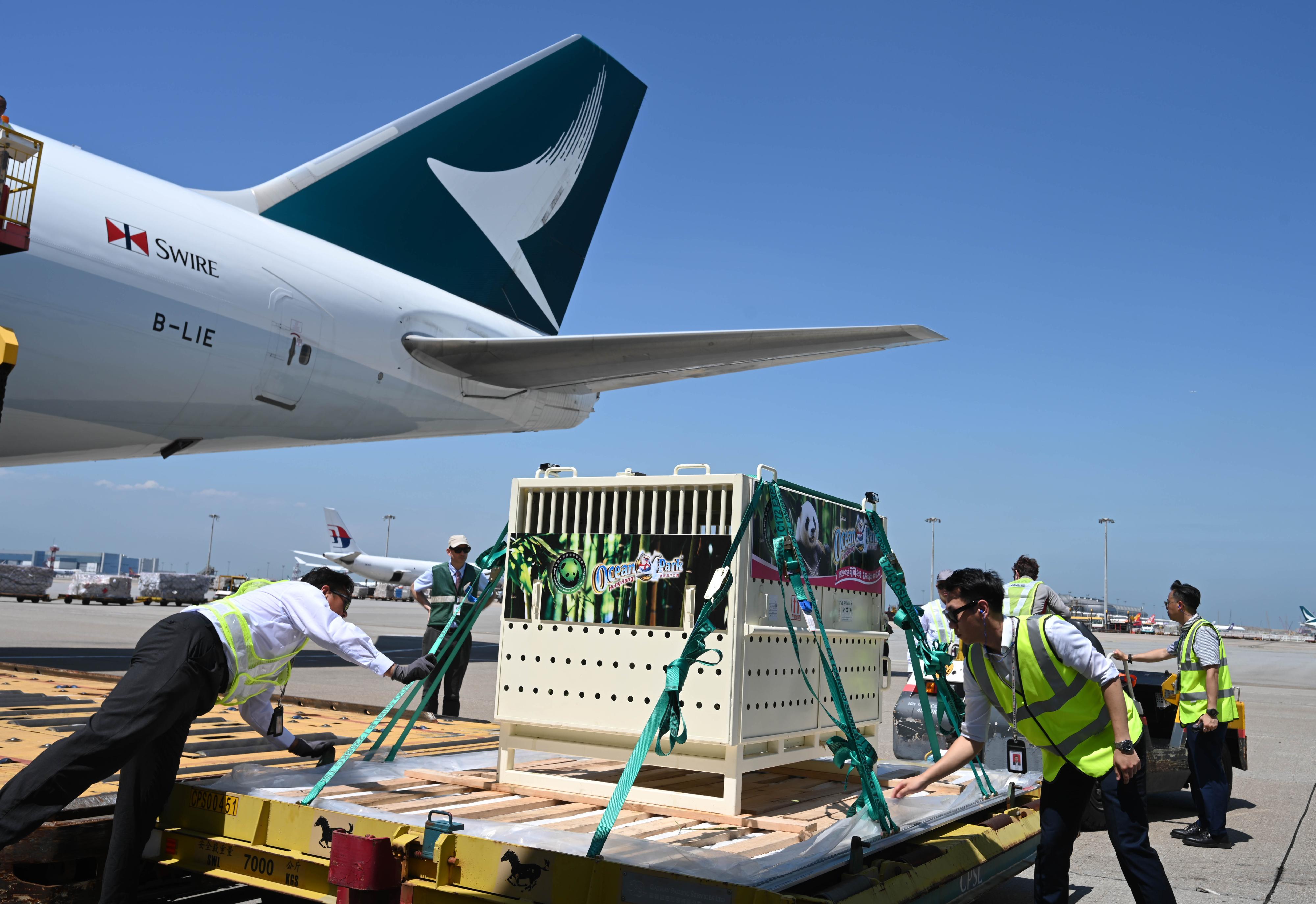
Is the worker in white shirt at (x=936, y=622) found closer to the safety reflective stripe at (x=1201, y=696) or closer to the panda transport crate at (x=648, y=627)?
the safety reflective stripe at (x=1201, y=696)

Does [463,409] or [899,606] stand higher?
[463,409]

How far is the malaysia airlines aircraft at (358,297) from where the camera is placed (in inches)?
413

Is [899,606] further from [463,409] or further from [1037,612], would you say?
[463,409]

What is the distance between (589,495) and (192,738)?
271 cm

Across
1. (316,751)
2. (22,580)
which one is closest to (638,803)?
(316,751)

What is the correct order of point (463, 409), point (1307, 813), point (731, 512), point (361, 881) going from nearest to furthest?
point (361, 881) → point (731, 512) → point (1307, 813) → point (463, 409)

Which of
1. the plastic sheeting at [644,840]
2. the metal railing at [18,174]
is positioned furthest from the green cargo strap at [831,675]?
the metal railing at [18,174]

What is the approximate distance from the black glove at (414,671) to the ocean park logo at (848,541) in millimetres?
1930

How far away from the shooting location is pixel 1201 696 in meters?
6.92

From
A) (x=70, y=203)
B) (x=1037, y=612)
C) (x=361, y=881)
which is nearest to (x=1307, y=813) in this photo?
(x=1037, y=612)

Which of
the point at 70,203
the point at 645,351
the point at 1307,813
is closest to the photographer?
the point at 1307,813

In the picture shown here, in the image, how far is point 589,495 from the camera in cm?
432

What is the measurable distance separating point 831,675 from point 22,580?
39927mm

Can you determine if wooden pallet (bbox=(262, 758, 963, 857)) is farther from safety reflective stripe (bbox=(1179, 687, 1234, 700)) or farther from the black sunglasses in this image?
safety reflective stripe (bbox=(1179, 687, 1234, 700))
